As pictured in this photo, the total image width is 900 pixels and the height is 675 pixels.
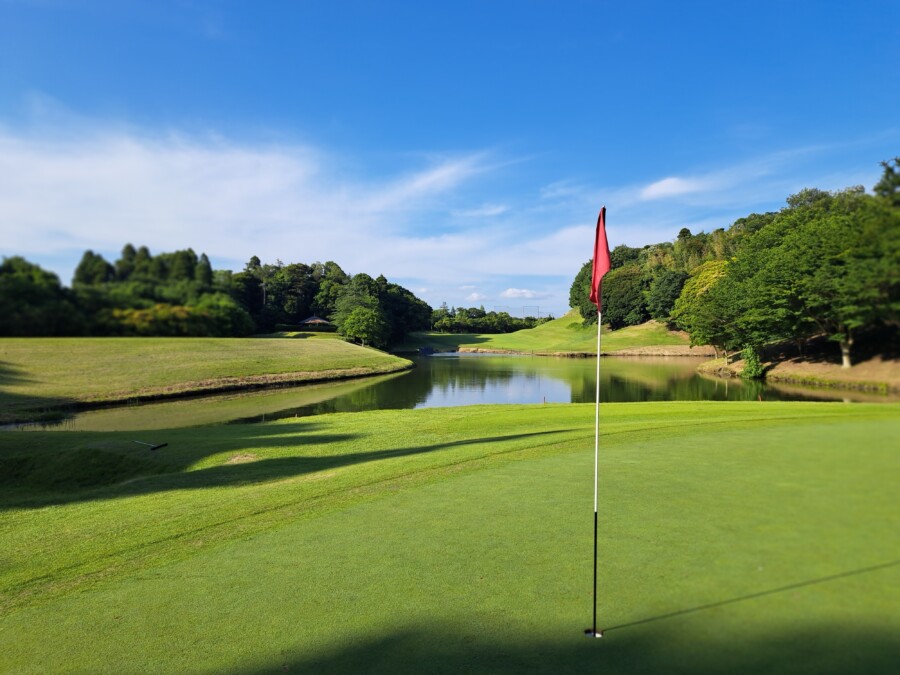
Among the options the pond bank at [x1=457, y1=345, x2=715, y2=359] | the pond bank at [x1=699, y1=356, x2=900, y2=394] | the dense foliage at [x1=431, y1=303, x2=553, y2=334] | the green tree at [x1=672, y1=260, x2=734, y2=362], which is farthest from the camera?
the dense foliage at [x1=431, y1=303, x2=553, y2=334]

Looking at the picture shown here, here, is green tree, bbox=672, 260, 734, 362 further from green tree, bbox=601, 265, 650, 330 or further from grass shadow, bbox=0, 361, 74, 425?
grass shadow, bbox=0, 361, 74, 425

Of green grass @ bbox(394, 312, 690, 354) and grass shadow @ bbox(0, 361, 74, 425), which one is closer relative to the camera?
grass shadow @ bbox(0, 361, 74, 425)

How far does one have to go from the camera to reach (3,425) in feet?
91.6

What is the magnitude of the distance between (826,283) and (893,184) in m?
2.73

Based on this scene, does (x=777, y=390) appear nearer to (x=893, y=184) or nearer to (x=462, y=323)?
(x=893, y=184)

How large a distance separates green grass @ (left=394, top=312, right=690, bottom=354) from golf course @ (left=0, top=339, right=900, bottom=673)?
96.6 meters

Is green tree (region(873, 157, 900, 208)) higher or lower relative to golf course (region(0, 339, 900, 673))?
higher

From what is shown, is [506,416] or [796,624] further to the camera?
[506,416]

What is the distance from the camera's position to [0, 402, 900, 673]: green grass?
4512 mm

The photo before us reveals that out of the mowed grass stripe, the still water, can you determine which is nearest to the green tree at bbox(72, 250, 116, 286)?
the mowed grass stripe

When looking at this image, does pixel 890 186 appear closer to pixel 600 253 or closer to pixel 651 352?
pixel 600 253

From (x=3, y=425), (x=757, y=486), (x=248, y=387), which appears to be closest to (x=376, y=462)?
(x=757, y=486)

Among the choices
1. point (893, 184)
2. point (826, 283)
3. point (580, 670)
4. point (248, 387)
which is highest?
point (893, 184)

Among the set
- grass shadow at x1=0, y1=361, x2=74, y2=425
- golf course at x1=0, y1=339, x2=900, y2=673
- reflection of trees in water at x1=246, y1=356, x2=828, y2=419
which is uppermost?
golf course at x1=0, y1=339, x2=900, y2=673
